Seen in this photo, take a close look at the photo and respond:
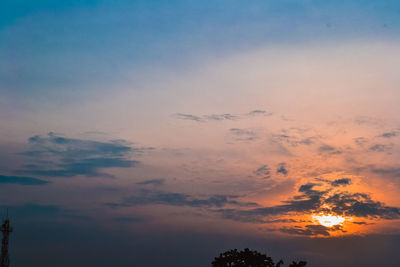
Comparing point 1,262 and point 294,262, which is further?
point 294,262

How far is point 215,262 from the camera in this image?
208 feet

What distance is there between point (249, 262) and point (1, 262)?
2940cm

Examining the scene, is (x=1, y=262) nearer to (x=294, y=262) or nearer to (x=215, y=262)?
(x=215, y=262)

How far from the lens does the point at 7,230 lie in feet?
206

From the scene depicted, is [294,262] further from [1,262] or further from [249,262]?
[1,262]

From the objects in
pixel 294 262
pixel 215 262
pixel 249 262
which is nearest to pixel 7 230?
pixel 215 262

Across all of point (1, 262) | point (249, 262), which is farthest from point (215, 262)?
point (1, 262)

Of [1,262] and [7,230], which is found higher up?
[7,230]

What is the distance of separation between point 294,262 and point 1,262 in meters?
35.2

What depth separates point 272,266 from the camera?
63.7 meters

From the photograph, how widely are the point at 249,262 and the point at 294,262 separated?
5.77m

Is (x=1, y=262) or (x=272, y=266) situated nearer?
(x=1, y=262)

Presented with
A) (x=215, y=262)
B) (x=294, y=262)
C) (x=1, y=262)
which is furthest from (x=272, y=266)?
(x=1, y=262)

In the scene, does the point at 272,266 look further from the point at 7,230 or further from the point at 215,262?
the point at 7,230
